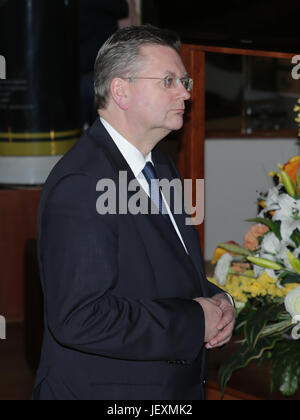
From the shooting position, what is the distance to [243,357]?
212 cm

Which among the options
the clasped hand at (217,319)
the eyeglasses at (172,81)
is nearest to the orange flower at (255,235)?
the clasped hand at (217,319)

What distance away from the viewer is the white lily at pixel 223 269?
232cm

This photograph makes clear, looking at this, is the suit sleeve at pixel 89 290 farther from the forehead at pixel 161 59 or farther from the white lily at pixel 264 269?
the white lily at pixel 264 269

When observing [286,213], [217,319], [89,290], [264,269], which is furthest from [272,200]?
[89,290]

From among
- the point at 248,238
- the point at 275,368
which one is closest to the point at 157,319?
the point at 275,368

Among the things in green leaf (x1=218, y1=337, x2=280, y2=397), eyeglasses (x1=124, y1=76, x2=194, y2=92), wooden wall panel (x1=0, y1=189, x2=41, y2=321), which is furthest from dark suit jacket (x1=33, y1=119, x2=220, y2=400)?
wooden wall panel (x1=0, y1=189, x2=41, y2=321)

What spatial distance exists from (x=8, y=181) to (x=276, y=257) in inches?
86.9

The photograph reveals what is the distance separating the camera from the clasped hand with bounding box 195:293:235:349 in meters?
1.72

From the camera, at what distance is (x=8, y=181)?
412cm

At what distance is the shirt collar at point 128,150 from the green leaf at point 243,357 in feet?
1.94

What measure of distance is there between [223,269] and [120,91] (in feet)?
2.57

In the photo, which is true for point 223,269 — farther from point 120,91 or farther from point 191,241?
point 120,91

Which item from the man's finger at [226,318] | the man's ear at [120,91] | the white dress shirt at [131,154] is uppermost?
the man's ear at [120,91]
